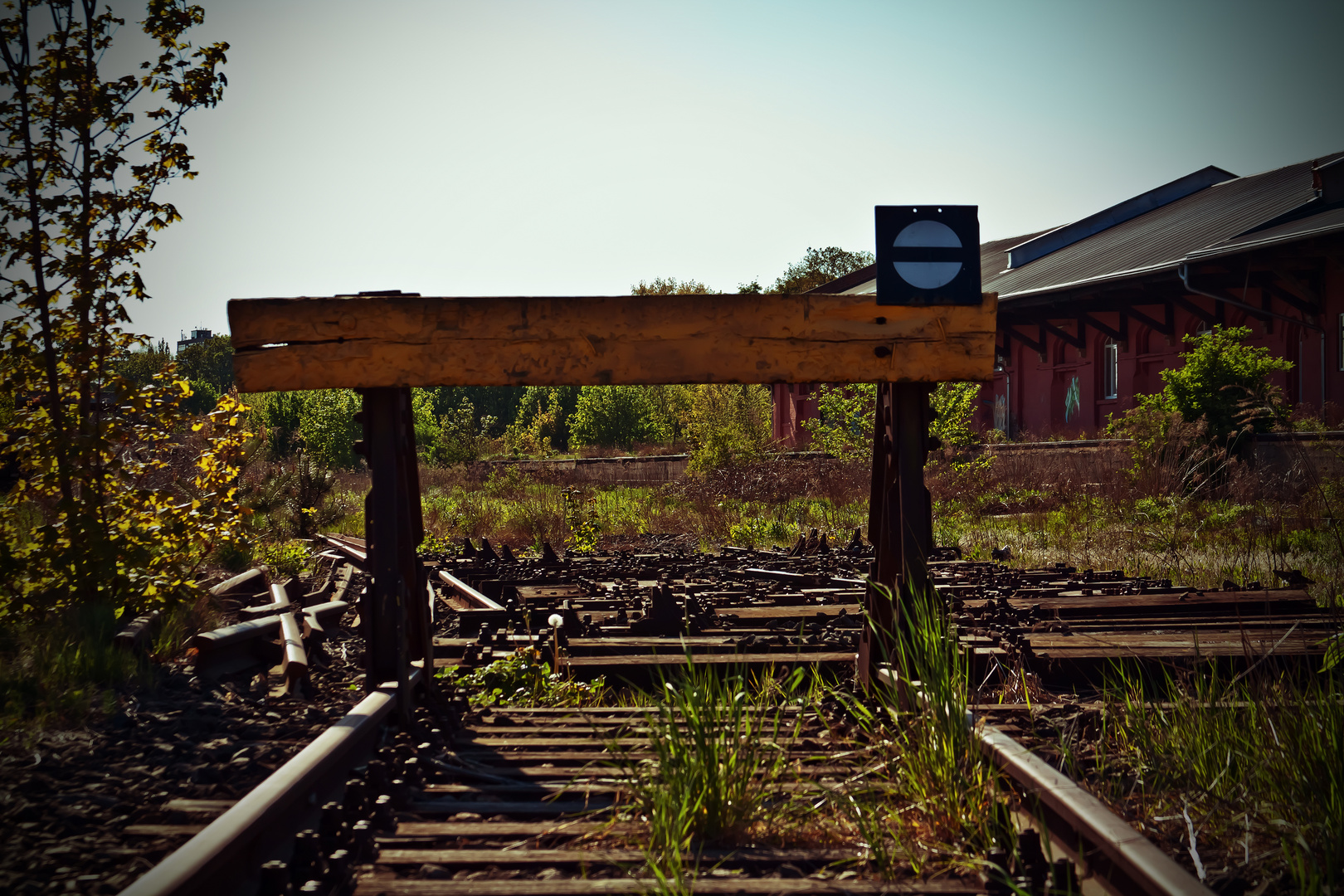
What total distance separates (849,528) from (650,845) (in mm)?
11238

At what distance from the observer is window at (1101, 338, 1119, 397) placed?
25938mm

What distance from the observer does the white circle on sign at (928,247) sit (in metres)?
3.77

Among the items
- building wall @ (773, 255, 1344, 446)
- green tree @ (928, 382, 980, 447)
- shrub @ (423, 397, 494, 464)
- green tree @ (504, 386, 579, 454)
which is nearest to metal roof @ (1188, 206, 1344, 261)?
building wall @ (773, 255, 1344, 446)

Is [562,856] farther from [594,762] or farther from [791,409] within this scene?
[791,409]

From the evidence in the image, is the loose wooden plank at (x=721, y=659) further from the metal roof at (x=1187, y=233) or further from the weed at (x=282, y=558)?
the metal roof at (x=1187, y=233)

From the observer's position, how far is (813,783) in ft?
10.0

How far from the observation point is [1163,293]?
75.0 feet

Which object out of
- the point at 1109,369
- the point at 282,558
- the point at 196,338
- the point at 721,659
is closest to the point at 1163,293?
the point at 1109,369

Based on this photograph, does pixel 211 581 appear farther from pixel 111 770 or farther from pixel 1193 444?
pixel 1193 444

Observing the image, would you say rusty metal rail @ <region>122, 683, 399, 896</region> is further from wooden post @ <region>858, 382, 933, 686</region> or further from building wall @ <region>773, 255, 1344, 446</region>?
building wall @ <region>773, 255, 1344, 446</region>

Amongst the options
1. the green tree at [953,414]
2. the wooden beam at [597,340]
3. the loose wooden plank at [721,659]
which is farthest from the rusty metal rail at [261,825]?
the green tree at [953,414]

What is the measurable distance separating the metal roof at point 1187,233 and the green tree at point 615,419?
17307mm

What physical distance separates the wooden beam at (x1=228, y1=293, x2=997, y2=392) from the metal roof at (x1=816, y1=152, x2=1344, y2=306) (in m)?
13.2

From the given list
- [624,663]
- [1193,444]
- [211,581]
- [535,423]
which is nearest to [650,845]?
[624,663]
